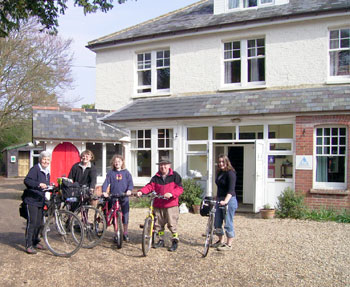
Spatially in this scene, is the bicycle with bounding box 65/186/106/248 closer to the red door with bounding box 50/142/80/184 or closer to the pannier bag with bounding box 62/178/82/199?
the pannier bag with bounding box 62/178/82/199

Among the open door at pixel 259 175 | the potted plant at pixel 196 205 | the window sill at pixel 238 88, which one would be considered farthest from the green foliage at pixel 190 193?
the window sill at pixel 238 88

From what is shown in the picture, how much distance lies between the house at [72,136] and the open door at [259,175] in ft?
16.1

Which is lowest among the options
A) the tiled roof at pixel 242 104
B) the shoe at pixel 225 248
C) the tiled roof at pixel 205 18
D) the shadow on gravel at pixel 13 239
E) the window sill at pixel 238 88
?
the shadow on gravel at pixel 13 239

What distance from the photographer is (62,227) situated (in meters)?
6.41

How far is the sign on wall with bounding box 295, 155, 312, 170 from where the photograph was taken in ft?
34.9

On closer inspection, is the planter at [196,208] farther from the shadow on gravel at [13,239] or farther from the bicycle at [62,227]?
the bicycle at [62,227]

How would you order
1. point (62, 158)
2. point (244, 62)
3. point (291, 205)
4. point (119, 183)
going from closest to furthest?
point (119, 183)
point (291, 205)
point (244, 62)
point (62, 158)

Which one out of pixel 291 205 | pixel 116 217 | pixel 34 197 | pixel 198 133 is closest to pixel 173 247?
pixel 116 217

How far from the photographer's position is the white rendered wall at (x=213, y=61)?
37.8ft

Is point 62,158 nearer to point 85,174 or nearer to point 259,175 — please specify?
point 85,174

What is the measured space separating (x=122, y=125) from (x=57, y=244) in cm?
731

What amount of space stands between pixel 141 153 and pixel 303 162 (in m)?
5.71

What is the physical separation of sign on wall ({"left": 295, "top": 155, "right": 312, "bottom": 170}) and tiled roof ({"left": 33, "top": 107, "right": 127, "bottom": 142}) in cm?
614

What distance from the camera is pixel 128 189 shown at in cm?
709
